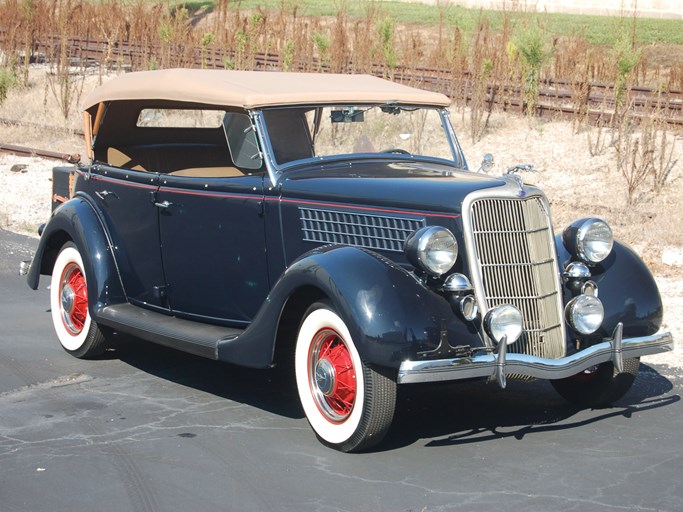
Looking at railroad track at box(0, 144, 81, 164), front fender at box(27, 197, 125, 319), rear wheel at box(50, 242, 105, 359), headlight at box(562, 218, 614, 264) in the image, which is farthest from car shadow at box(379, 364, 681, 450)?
railroad track at box(0, 144, 81, 164)

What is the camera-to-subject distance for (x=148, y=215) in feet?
20.6

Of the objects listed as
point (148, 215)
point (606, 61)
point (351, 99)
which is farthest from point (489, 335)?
point (606, 61)

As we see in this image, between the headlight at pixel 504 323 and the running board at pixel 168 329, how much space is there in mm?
1433

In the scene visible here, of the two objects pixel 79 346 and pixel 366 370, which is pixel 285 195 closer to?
pixel 366 370

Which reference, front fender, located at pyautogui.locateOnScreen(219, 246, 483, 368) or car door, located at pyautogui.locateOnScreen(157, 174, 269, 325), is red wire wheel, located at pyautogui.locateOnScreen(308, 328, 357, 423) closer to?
front fender, located at pyautogui.locateOnScreen(219, 246, 483, 368)

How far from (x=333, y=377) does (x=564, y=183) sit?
925cm

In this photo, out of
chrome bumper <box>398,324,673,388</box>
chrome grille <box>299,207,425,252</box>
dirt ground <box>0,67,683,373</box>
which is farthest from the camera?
dirt ground <box>0,67,683,373</box>

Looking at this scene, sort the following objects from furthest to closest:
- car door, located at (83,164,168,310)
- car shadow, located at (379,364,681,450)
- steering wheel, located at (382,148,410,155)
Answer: car door, located at (83,164,168,310) < steering wheel, located at (382,148,410,155) < car shadow, located at (379,364,681,450)

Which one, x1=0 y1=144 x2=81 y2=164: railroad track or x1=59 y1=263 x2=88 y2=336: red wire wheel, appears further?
x1=0 y1=144 x2=81 y2=164: railroad track

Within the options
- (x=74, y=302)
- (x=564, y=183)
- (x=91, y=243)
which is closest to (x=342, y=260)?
(x=91, y=243)

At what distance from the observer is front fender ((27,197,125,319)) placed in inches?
253

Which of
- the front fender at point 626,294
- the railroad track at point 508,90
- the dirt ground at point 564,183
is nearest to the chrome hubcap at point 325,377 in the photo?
the front fender at point 626,294

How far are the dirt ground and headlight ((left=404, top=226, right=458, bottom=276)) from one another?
323 centimetres

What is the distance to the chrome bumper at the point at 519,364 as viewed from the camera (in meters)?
4.57
